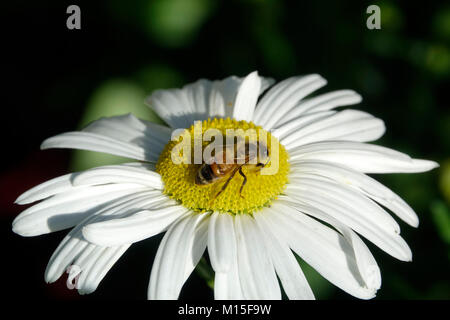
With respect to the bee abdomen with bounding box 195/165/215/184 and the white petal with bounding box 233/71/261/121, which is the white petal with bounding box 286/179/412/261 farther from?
the white petal with bounding box 233/71/261/121

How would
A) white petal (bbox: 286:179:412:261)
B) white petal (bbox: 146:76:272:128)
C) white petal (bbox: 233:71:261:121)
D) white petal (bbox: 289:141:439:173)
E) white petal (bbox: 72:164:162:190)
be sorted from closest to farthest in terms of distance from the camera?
white petal (bbox: 286:179:412:261) → white petal (bbox: 72:164:162:190) → white petal (bbox: 289:141:439:173) → white petal (bbox: 233:71:261:121) → white petal (bbox: 146:76:272:128)

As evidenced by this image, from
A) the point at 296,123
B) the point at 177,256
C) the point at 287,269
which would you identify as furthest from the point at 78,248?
the point at 296,123

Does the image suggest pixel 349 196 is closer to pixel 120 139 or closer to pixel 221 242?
pixel 221 242

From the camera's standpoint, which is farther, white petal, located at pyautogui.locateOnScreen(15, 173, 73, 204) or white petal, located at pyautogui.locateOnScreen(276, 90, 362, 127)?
white petal, located at pyautogui.locateOnScreen(276, 90, 362, 127)

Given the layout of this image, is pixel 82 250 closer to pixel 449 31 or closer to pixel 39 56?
pixel 39 56

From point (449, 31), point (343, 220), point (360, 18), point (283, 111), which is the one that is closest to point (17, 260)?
point (283, 111)

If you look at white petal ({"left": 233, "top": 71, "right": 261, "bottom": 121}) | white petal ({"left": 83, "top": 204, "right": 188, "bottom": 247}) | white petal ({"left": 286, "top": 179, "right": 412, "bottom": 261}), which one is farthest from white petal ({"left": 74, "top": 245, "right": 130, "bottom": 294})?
white petal ({"left": 233, "top": 71, "right": 261, "bottom": 121})

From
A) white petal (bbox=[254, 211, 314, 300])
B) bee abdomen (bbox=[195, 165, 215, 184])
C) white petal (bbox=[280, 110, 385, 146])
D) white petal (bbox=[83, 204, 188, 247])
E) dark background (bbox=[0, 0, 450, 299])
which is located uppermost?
dark background (bbox=[0, 0, 450, 299])
